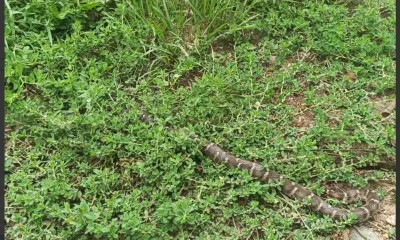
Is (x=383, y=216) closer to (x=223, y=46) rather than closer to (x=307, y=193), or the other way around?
(x=307, y=193)

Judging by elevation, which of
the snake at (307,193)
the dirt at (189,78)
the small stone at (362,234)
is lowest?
the small stone at (362,234)

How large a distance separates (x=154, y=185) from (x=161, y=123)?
49 centimetres

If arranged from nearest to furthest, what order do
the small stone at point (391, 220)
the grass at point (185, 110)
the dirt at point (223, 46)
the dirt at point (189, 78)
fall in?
1. the grass at point (185, 110)
2. the small stone at point (391, 220)
3. the dirt at point (189, 78)
4. the dirt at point (223, 46)

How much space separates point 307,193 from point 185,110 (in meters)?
1.14

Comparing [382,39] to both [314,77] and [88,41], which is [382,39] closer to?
[314,77]

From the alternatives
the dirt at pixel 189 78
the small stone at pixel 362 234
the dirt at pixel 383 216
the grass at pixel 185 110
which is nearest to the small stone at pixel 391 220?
the dirt at pixel 383 216

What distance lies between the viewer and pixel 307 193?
3.54 m

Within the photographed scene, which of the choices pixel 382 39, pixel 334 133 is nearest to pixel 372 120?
pixel 334 133

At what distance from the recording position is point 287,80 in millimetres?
4387

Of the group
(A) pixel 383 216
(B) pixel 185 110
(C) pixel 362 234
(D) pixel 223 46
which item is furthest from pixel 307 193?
(D) pixel 223 46

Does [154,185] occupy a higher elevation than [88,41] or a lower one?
lower

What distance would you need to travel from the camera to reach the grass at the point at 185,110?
133 inches

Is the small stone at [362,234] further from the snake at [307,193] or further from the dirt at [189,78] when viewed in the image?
the dirt at [189,78]

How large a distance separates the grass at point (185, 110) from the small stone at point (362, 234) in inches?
6.9
